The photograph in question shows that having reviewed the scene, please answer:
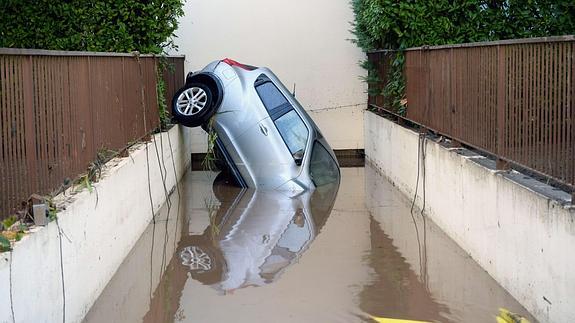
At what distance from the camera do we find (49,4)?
14.8 meters

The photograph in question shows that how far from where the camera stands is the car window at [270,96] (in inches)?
584

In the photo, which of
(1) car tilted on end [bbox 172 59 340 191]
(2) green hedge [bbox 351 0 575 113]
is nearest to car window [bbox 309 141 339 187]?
(1) car tilted on end [bbox 172 59 340 191]

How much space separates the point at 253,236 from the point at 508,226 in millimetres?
4100

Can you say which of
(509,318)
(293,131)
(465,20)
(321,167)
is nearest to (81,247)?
(509,318)

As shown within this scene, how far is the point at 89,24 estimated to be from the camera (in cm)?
1463

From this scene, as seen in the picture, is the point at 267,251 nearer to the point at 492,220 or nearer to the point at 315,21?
the point at 492,220

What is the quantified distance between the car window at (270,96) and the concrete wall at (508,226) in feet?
10.9

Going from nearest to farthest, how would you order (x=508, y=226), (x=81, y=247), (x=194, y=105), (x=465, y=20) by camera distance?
1. (x=81, y=247)
2. (x=508, y=226)
3. (x=194, y=105)
4. (x=465, y=20)

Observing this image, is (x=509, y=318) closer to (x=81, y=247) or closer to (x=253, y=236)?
(x=81, y=247)

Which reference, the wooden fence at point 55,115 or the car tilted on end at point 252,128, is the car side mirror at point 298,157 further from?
the wooden fence at point 55,115

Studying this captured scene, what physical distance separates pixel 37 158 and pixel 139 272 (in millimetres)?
2874

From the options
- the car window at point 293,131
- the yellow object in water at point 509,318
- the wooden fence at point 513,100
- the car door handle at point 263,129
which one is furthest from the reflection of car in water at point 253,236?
the yellow object in water at point 509,318

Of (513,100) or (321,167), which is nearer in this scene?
(513,100)

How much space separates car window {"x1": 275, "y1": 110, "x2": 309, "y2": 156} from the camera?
47.9 ft
